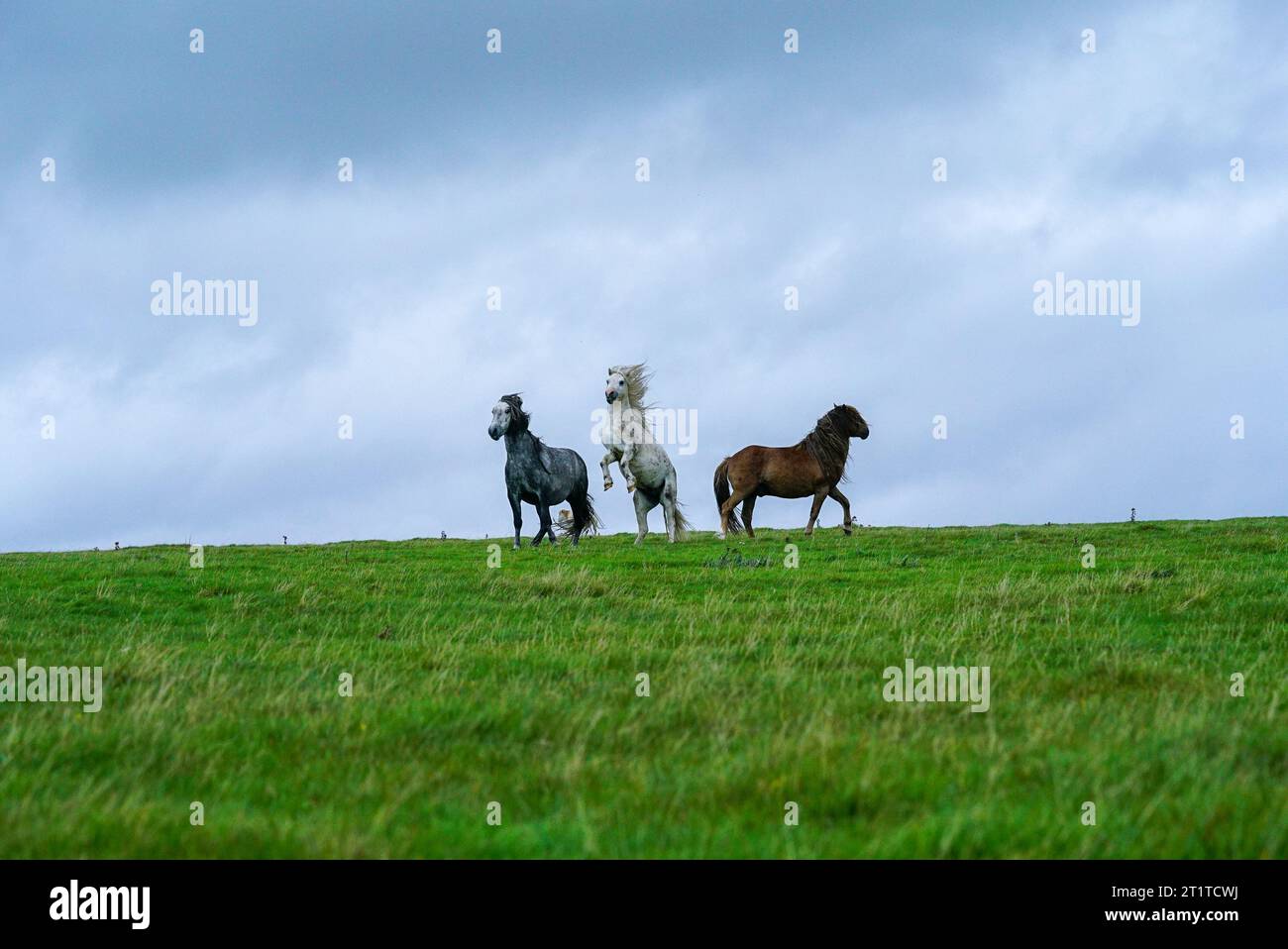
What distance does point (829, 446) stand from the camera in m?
27.0

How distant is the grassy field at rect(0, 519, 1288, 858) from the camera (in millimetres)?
4902

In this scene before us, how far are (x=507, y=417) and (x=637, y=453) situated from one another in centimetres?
333

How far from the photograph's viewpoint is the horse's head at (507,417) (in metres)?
23.2

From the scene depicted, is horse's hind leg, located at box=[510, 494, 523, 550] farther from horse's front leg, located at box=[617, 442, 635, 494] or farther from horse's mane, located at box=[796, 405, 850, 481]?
horse's mane, located at box=[796, 405, 850, 481]

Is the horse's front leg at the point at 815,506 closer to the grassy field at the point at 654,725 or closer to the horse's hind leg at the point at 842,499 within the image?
the horse's hind leg at the point at 842,499

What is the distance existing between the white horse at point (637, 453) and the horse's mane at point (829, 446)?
3.55 metres

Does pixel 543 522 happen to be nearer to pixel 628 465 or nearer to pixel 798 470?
pixel 628 465

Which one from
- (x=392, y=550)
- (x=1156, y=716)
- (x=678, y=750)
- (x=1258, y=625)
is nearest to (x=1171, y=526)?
(x=1258, y=625)
